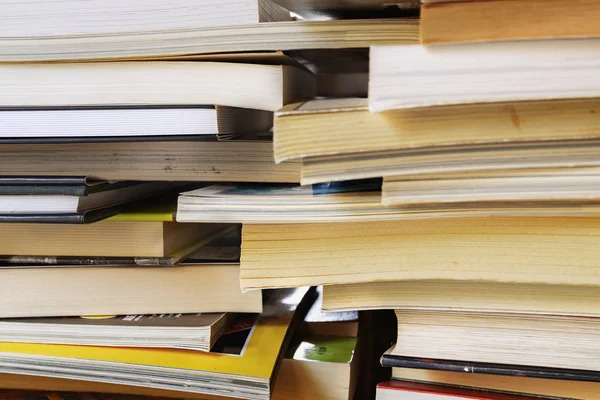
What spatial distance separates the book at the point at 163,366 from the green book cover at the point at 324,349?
3 centimetres

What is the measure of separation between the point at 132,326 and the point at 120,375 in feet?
0.16

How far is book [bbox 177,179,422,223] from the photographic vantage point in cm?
47

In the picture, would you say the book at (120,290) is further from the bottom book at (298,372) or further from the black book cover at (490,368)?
the black book cover at (490,368)

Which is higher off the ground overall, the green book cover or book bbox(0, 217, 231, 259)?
book bbox(0, 217, 231, 259)

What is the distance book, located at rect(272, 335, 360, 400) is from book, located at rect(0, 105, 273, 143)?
0.24m

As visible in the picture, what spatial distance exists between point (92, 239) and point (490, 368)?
0.40m

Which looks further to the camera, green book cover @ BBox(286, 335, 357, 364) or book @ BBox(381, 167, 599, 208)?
Answer: green book cover @ BBox(286, 335, 357, 364)

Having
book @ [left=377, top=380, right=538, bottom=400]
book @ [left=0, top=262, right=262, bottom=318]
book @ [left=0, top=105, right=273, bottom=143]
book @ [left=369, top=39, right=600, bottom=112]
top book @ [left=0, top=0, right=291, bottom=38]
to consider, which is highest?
top book @ [left=0, top=0, right=291, bottom=38]

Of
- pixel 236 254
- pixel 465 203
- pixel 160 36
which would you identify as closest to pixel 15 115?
pixel 160 36

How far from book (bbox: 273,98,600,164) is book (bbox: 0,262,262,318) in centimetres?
21

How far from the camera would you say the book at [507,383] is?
0.52m

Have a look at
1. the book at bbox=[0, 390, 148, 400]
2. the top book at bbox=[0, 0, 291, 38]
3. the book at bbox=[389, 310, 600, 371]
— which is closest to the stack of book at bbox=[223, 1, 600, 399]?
the book at bbox=[389, 310, 600, 371]

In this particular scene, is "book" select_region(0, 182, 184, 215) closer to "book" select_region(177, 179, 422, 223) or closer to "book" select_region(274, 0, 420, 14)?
"book" select_region(177, 179, 422, 223)

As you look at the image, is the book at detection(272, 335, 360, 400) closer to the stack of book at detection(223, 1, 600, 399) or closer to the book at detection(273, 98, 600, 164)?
the stack of book at detection(223, 1, 600, 399)
